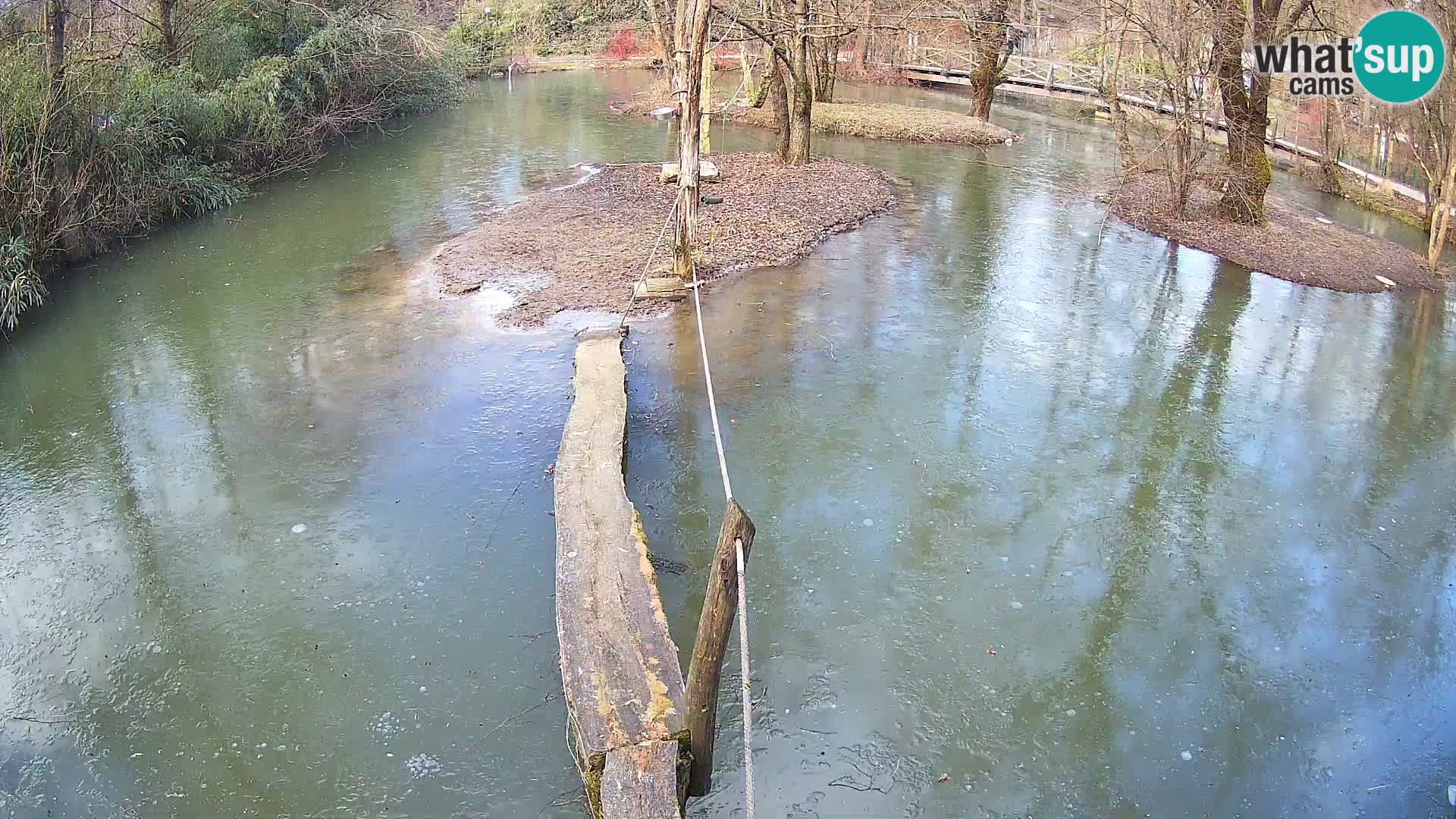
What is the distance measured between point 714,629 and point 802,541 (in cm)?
247

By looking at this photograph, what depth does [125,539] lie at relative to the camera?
6.30m

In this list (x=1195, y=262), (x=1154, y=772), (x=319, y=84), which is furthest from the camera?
(x=319, y=84)

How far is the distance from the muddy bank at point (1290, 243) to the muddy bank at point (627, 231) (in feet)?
12.7

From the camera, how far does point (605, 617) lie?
4723 millimetres

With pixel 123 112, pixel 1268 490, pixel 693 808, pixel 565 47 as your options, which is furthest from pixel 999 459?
pixel 565 47

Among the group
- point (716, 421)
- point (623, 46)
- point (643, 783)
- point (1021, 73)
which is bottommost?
point (643, 783)

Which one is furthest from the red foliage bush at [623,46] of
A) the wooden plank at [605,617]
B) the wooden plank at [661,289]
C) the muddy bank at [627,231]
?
the wooden plank at [605,617]

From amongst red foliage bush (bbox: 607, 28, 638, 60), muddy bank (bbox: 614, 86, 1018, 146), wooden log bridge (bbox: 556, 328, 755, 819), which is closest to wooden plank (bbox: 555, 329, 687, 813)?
Result: wooden log bridge (bbox: 556, 328, 755, 819)

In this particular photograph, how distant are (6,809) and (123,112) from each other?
11516 mm

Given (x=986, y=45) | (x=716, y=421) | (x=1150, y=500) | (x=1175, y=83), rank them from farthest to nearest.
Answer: (x=986, y=45)
(x=1175, y=83)
(x=1150, y=500)
(x=716, y=421)

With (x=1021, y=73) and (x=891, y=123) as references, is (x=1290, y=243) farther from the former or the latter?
(x=1021, y=73)

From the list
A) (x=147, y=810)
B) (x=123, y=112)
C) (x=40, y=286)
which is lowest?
(x=147, y=810)

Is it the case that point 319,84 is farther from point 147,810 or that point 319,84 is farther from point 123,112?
point 147,810

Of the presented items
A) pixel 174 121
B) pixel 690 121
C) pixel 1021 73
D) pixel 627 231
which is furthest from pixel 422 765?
pixel 1021 73
